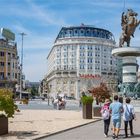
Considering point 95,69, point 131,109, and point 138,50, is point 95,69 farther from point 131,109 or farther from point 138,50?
point 131,109

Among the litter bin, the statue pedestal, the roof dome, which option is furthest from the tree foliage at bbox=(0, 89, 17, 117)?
the roof dome

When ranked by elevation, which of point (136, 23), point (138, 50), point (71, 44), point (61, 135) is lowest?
point (61, 135)

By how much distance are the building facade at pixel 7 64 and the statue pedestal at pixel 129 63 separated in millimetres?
67159

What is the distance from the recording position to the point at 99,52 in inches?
7510

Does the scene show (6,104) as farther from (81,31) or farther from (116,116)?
(81,31)

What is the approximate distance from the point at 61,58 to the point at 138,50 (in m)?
142

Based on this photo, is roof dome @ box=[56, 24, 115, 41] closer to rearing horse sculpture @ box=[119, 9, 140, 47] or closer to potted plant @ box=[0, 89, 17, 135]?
rearing horse sculpture @ box=[119, 9, 140, 47]

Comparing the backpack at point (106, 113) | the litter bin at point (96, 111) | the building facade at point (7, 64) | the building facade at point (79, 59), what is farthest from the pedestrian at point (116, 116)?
the building facade at point (79, 59)

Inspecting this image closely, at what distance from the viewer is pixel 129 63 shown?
52.3 metres

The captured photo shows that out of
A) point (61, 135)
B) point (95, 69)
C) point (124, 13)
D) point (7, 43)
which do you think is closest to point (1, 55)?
point (7, 43)

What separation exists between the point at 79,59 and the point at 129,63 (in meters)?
136

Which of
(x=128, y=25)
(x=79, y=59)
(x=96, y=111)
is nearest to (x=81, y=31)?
(x=79, y=59)

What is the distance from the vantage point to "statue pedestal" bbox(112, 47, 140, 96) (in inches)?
2037

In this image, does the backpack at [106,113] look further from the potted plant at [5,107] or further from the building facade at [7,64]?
the building facade at [7,64]
